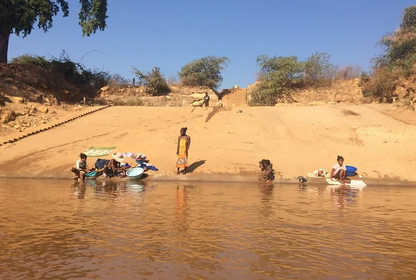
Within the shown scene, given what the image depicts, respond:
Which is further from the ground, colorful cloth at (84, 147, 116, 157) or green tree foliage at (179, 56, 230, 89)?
green tree foliage at (179, 56, 230, 89)

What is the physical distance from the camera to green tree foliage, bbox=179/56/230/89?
3375 centimetres

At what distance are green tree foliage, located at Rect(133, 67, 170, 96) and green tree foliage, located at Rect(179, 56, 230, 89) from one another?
2.57 m

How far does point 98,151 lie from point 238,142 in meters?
6.17

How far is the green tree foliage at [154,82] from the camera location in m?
31.5

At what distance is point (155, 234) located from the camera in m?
5.41

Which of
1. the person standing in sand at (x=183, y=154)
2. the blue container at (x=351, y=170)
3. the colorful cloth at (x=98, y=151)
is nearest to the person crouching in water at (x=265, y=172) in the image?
the person standing in sand at (x=183, y=154)

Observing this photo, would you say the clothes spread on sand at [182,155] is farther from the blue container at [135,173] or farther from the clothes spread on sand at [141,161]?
the blue container at [135,173]

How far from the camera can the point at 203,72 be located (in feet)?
112

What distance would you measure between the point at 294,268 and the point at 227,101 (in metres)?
30.0

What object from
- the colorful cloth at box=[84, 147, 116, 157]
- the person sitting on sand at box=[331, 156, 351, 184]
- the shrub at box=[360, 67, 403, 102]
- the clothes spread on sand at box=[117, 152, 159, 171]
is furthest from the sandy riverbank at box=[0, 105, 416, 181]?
the shrub at box=[360, 67, 403, 102]

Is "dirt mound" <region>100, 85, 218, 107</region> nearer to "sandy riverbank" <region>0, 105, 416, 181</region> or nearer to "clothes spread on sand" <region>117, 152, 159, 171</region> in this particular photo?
"sandy riverbank" <region>0, 105, 416, 181</region>

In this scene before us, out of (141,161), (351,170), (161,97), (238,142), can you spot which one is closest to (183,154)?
(141,161)

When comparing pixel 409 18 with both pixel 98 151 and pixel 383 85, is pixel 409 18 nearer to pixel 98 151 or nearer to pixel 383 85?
pixel 383 85

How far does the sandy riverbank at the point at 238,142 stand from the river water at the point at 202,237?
4851 mm
